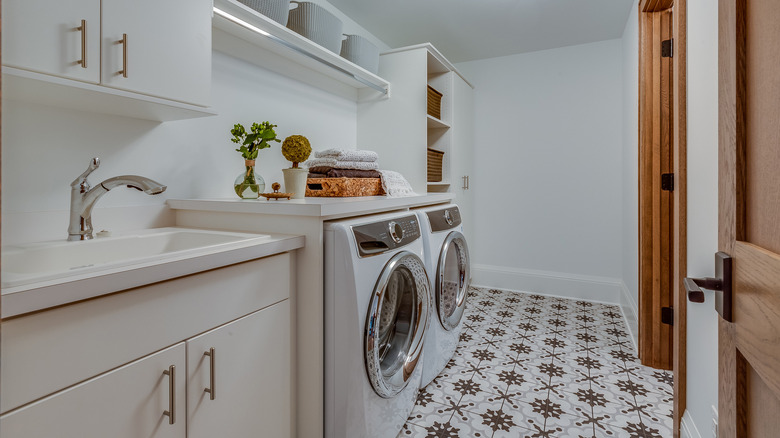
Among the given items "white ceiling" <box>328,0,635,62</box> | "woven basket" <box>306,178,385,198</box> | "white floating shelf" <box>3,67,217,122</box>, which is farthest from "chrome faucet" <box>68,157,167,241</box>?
"white ceiling" <box>328,0,635,62</box>

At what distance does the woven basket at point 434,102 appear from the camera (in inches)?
118

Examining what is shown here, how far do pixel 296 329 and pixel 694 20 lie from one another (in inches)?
67.8

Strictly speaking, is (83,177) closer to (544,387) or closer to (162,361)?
(162,361)

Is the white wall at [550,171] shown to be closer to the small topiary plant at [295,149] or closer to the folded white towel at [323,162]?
the folded white towel at [323,162]

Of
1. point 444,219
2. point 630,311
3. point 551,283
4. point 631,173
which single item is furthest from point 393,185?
point 551,283

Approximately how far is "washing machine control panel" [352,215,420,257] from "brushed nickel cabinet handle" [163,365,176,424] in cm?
62

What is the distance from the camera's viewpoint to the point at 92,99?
3.91ft

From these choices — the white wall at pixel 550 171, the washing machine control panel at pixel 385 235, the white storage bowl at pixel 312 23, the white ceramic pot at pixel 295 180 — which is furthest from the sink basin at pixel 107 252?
the white wall at pixel 550 171

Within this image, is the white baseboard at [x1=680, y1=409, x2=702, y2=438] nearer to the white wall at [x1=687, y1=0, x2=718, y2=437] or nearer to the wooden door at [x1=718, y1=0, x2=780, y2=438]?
the white wall at [x1=687, y1=0, x2=718, y2=437]

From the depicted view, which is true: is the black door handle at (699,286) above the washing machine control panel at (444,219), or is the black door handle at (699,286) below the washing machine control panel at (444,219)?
below

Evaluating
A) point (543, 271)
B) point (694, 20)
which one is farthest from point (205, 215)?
point (543, 271)

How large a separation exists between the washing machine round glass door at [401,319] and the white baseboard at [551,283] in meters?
2.21

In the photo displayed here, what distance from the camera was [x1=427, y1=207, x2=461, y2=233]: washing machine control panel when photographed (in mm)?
1978

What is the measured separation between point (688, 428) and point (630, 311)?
1591mm
